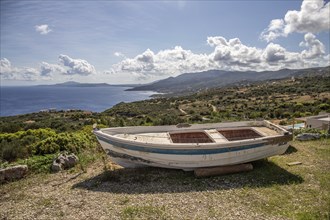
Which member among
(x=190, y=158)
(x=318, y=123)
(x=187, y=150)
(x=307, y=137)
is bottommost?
(x=307, y=137)

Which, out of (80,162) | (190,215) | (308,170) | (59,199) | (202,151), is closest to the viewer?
(190,215)

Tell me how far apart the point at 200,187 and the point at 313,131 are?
10.6 metres

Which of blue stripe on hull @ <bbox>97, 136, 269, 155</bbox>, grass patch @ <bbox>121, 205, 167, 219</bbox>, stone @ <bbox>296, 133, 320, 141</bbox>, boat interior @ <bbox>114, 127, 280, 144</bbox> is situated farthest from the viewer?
stone @ <bbox>296, 133, 320, 141</bbox>

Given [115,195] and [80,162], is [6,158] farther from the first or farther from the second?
[115,195]

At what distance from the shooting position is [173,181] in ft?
29.5

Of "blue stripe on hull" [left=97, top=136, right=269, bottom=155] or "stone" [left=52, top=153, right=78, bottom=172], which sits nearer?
"blue stripe on hull" [left=97, top=136, right=269, bottom=155]

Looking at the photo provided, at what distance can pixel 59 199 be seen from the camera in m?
7.71

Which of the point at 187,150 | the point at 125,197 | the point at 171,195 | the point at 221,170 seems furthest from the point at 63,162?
the point at 221,170

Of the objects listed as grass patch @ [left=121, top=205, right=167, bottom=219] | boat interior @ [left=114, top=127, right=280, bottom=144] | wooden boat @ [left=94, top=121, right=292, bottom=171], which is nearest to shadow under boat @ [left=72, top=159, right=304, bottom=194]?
wooden boat @ [left=94, top=121, right=292, bottom=171]

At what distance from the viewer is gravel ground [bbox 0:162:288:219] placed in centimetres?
679

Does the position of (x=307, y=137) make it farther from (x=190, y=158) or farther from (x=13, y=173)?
(x=13, y=173)

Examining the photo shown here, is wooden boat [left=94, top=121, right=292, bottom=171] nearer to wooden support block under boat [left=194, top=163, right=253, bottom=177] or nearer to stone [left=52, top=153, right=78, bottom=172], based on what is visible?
wooden support block under boat [left=194, top=163, right=253, bottom=177]

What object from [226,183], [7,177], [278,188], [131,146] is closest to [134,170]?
[131,146]

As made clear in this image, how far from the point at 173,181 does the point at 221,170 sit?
1889 mm
